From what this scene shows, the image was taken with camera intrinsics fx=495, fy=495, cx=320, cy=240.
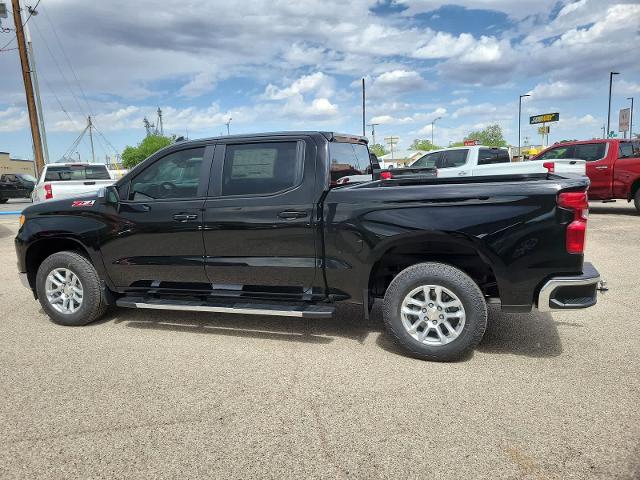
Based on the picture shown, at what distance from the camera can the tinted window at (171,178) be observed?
15.1 feet

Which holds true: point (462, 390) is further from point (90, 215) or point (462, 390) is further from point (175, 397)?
point (90, 215)

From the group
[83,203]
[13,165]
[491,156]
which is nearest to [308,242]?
[83,203]

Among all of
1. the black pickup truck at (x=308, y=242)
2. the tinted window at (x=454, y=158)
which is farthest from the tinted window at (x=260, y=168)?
the tinted window at (x=454, y=158)

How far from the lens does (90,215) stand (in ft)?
15.9

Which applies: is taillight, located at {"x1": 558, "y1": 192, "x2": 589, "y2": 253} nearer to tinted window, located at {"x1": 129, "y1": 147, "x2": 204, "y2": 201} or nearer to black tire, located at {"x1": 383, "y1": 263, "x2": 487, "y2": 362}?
black tire, located at {"x1": 383, "y1": 263, "x2": 487, "y2": 362}

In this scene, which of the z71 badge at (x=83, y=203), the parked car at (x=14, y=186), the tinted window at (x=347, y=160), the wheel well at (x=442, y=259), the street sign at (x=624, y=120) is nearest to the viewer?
the wheel well at (x=442, y=259)

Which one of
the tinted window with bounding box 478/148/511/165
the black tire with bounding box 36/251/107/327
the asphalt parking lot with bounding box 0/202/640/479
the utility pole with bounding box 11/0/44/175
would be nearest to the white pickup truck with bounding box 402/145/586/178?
the tinted window with bounding box 478/148/511/165

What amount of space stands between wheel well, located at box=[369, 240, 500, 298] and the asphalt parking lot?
560 millimetres

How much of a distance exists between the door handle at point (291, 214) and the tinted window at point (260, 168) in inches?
9.3

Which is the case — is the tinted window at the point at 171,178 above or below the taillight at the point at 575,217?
above

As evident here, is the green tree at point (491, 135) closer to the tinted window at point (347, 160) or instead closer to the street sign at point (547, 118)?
the street sign at point (547, 118)

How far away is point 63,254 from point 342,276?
2891mm

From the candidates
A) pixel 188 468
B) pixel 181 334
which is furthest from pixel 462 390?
pixel 181 334

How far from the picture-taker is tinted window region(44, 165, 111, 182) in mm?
13250
